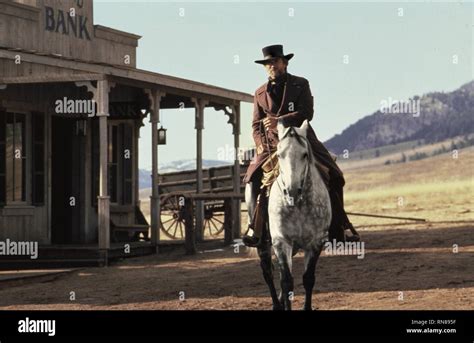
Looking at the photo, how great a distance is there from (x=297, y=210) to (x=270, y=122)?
108cm

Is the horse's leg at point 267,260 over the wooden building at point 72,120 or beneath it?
beneath

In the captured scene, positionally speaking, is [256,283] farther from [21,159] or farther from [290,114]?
[21,159]

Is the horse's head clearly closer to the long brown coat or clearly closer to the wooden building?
the long brown coat

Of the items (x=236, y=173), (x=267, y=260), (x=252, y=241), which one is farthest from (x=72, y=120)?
(x=252, y=241)

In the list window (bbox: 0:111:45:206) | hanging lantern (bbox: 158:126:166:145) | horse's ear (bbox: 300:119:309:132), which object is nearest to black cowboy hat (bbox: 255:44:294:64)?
horse's ear (bbox: 300:119:309:132)

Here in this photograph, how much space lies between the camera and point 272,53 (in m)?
9.88

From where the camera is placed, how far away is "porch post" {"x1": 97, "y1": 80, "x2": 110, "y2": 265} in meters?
17.5

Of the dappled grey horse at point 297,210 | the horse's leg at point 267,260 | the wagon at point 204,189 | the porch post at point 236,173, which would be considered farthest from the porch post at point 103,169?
the dappled grey horse at point 297,210

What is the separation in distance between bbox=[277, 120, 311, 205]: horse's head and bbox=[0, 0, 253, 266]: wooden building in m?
8.91

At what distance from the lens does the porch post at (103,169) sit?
1752 centimetres

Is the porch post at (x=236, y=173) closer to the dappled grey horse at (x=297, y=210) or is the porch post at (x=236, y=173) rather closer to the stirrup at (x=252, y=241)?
the stirrup at (x=252, y=241)

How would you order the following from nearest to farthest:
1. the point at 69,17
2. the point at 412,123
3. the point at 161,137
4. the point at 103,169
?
the point at 103,169, the point at 161,137, the point at 69,17, the point at 412,123

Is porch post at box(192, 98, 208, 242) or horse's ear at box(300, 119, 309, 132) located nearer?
horse's ear at box(300, 119, 309, 132)
